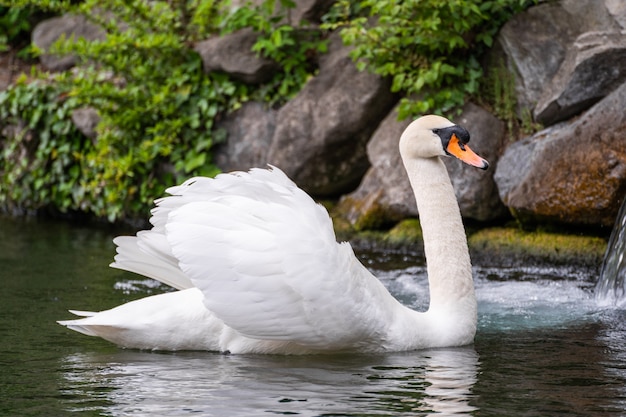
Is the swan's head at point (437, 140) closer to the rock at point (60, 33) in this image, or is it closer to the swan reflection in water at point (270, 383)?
the swan reflection in water at point (270, 383)

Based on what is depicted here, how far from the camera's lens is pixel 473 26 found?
9.47 metres

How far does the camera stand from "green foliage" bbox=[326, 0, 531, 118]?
29.5 feet

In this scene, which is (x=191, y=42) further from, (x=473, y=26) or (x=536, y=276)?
(x=536, y=276)

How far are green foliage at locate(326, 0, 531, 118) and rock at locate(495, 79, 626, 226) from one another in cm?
129

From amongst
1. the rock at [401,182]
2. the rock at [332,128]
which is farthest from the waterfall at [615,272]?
the rock at [332,128]

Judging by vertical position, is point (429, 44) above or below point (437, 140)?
above

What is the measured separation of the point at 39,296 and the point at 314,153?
369 cm

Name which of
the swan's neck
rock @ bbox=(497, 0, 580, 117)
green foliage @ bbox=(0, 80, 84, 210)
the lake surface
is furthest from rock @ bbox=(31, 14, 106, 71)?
the swan's neck

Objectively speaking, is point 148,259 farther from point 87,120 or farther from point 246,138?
point 87,120

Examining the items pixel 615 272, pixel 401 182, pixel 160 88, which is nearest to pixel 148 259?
pixel 615 272

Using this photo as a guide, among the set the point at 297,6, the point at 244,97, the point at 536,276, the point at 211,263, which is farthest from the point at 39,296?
the point at 297,6

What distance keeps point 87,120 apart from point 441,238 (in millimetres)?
6699

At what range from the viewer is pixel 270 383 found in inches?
171

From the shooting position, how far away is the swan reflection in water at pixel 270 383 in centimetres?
395
